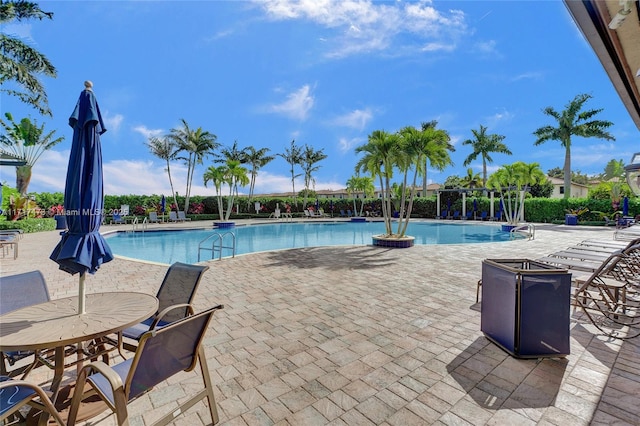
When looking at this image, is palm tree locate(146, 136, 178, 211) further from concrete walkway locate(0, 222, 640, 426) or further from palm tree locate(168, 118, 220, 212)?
concrete walkway locate(0, 222, 640, 426)

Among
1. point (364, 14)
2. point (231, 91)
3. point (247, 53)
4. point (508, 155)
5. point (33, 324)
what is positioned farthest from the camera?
point (508, 155)

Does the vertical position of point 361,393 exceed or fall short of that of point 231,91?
it falls short

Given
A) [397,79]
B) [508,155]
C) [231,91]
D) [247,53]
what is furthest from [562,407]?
[508,155]

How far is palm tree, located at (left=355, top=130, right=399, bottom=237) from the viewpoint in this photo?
10.7m

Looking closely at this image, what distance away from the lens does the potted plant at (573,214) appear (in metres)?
19.1

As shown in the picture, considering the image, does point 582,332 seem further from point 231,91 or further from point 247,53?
point 231,91

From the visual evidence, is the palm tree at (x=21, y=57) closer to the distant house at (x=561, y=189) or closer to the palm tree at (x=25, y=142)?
the palm tree at (x=25, y=142)

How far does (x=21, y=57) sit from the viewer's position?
1374 centimetres

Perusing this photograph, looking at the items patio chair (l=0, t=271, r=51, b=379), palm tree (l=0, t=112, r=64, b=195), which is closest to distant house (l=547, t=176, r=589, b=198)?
patio chair (l=0, t=271, r=51, b=379)

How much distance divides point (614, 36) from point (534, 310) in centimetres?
298

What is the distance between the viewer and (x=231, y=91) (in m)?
25.9

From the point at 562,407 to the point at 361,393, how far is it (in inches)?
57.9

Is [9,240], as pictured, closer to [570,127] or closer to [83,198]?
[83,198]

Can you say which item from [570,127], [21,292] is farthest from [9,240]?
[570,127]
